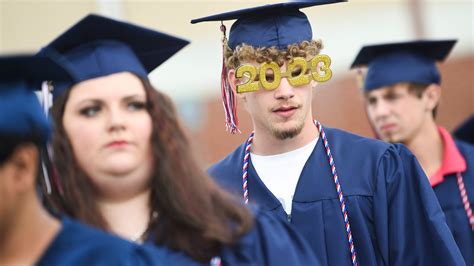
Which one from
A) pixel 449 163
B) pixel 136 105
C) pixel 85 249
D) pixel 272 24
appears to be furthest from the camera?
pixel 449 163

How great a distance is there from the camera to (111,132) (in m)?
3.20

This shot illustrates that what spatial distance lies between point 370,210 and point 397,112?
1663 mm

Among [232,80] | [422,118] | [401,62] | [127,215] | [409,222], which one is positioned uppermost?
[232,80]

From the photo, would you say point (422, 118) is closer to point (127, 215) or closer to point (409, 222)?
point (409, 222)

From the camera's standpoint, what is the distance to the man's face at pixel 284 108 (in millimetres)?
4137

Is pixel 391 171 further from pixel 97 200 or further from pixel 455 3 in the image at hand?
pixel 455 3

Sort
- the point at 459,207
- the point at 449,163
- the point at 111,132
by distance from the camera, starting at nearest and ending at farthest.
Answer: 1. the point at 111,132
2. the point at 459,207
3. the point at 449,163

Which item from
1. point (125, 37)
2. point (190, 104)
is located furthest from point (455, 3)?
Answer: point (125, 37)

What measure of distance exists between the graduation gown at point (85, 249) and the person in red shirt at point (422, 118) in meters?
2.65

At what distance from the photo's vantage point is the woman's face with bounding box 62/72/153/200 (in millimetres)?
3197

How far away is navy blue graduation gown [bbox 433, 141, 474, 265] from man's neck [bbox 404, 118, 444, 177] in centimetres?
16

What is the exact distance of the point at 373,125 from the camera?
582 cm

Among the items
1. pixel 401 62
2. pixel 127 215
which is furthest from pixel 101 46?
pixel 401 62

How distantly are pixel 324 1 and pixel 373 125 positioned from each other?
1.60 m
